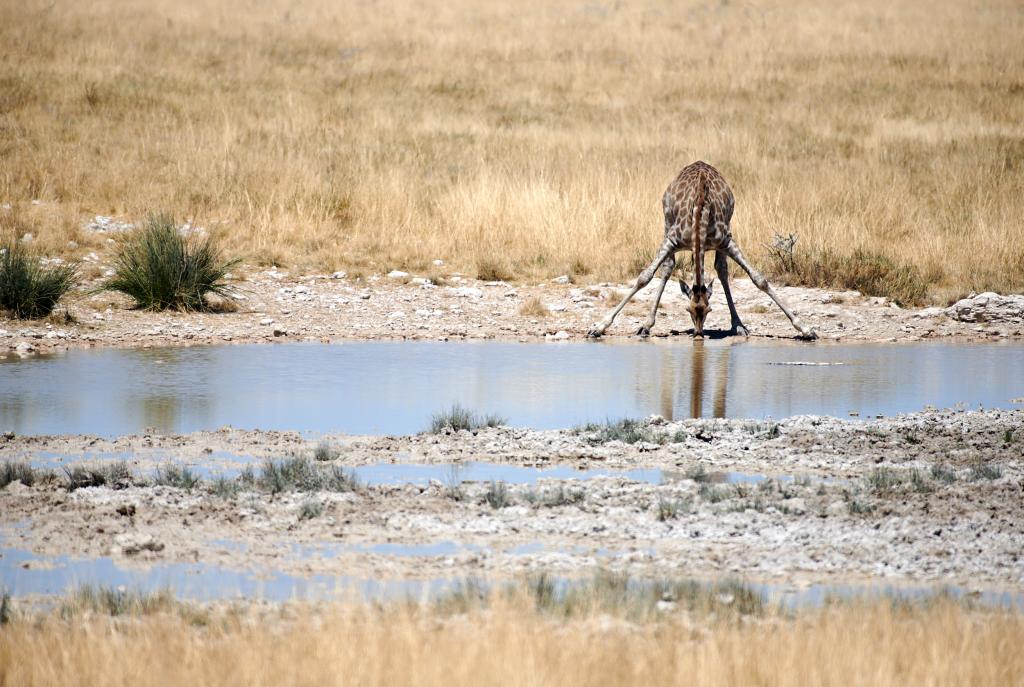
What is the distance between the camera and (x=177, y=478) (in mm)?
7719

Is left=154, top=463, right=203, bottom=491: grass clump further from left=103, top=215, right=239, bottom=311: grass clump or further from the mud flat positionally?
left=103, top=215, right=239, bottom=311: grass clump

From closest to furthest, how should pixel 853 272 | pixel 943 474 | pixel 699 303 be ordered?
pixel 943 474
pixel 699 303
pixel 853 272

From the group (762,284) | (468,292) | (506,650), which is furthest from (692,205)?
(506,650)

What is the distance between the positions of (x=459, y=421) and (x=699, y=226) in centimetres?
531

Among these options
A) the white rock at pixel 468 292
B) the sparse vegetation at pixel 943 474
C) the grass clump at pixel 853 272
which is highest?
the grass clump at pixel 853 272

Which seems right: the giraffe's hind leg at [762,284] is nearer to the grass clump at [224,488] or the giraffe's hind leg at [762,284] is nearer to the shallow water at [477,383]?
the shallow water at [477,383]

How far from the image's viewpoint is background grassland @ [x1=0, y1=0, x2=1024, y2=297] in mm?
18547

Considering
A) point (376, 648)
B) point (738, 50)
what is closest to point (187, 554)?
point (376, 648)

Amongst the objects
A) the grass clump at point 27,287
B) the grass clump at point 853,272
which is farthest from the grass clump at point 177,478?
the grass clump at point 853,272

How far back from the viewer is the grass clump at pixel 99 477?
25.1 ft

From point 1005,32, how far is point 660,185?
24774mm

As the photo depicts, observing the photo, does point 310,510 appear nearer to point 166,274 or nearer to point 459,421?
point 459,421

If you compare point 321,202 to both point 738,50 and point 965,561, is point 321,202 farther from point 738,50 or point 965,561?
point 738,50

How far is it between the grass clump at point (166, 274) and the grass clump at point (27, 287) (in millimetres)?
730
